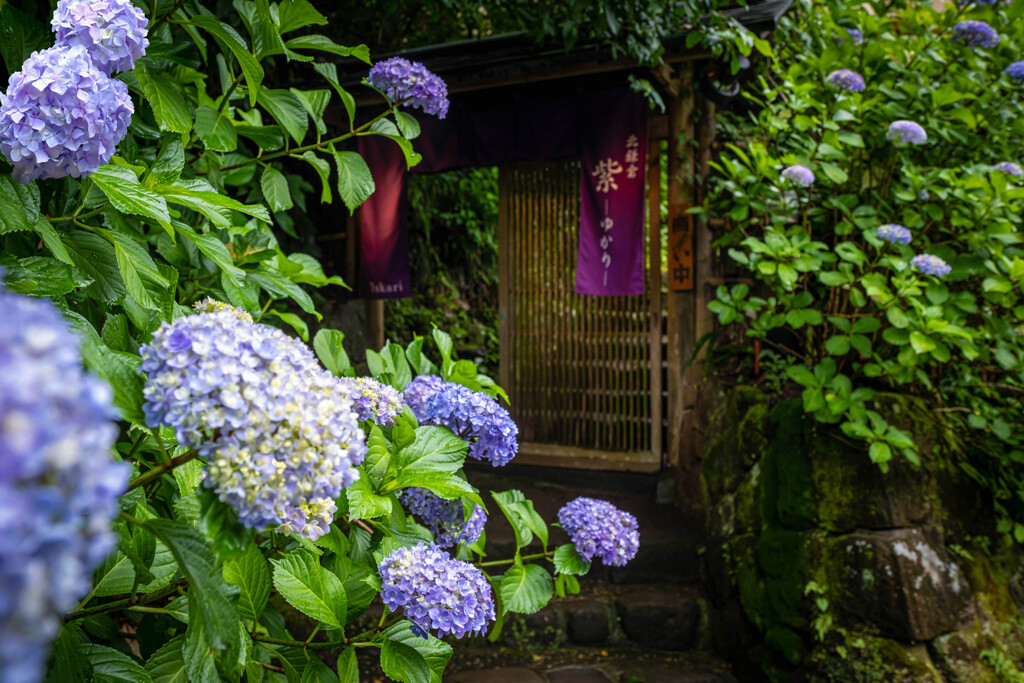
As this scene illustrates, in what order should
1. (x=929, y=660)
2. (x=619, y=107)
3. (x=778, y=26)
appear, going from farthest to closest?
(x=619, y=107)
(x=778, y=26)
(x=929, y=660)

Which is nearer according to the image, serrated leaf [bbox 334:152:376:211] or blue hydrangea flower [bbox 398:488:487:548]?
blue hydrangea flower [bbox 398:488:487:548]

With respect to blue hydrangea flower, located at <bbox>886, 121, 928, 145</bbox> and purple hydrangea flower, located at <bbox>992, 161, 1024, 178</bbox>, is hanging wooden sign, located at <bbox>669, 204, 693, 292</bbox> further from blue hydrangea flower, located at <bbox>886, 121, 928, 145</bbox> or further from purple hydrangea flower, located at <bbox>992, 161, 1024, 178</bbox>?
purple hydrangea flower, located at <bbox>992, 161, 1024, 178</bbox>

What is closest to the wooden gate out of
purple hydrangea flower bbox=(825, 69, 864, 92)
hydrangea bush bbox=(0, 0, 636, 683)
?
purple hydrangea flower bbox=(825, 69, 864, 92)

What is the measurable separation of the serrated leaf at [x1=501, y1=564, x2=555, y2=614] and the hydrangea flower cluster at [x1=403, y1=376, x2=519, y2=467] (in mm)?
292

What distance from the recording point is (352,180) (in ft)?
5.46

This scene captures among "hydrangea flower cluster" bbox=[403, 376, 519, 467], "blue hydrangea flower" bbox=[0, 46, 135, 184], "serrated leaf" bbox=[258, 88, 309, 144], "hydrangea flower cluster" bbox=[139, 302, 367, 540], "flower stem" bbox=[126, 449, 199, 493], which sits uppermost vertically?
"serrated leaf" bbox=[258, 88, 309, 144]

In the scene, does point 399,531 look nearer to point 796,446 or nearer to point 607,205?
point 796,446

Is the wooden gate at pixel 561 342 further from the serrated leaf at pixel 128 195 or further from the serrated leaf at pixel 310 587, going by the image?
the serrated leaf at pixel 128 195

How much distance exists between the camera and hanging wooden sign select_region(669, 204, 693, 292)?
5398mm

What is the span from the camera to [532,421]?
6.81 meters

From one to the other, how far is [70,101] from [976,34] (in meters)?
4.82

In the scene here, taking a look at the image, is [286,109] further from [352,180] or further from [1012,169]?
[1012,169]

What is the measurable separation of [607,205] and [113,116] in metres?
4.93

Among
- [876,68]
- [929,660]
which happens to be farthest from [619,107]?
[929,660]
